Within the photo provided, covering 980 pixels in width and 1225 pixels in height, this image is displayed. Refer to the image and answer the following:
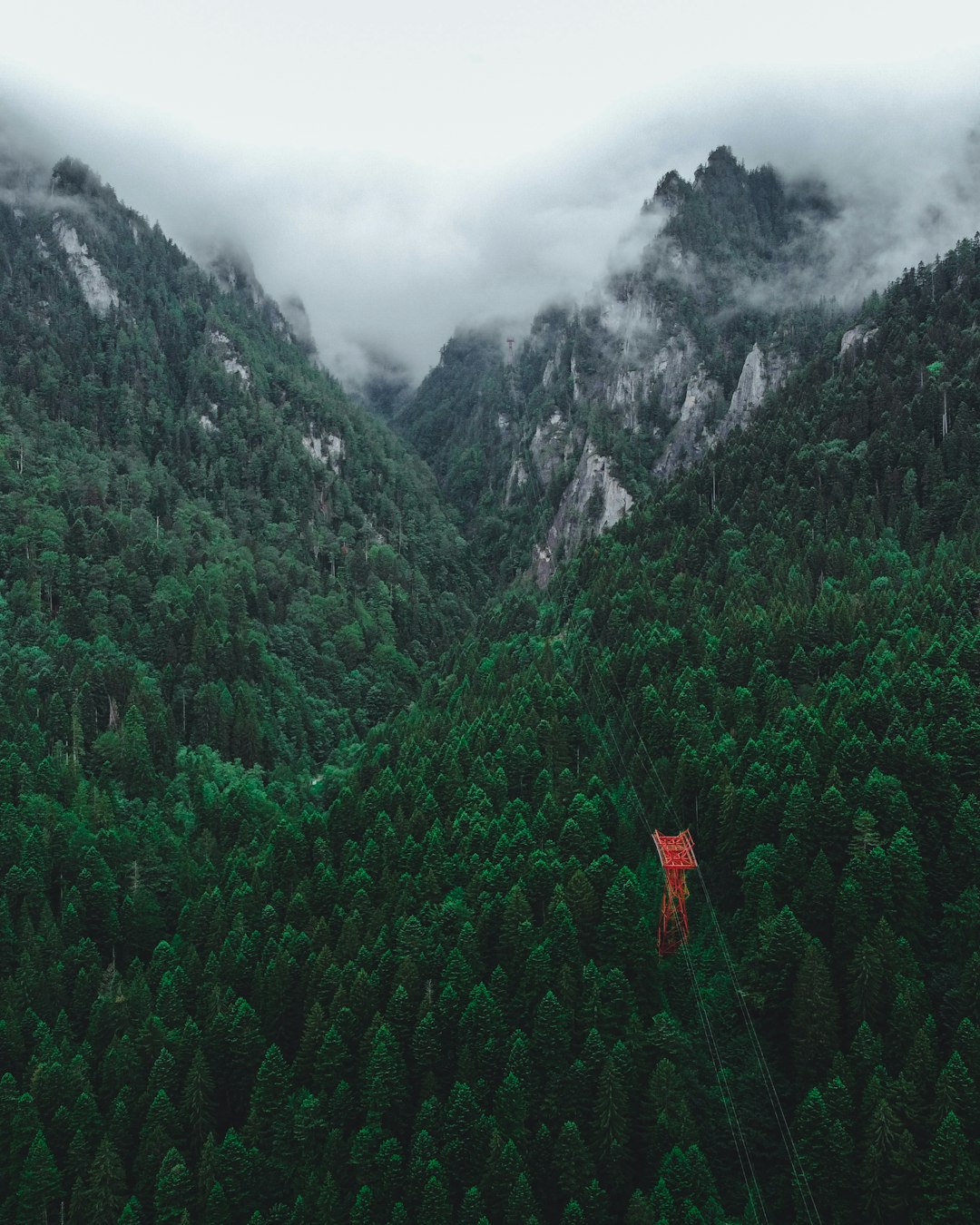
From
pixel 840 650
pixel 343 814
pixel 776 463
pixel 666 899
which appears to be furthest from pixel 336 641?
pixel 666 899

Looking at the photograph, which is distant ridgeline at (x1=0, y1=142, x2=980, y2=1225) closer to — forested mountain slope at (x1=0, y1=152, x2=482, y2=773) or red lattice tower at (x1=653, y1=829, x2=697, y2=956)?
forested mountain slope at (x1=0, y1=152, x2=482, y2=773)

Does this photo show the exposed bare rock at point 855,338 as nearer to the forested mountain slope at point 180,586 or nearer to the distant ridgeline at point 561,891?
the distant ridgeline at point 561,891

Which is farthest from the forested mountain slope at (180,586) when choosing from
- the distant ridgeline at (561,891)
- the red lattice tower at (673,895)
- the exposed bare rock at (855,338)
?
the exposed bare rock at (855,338)

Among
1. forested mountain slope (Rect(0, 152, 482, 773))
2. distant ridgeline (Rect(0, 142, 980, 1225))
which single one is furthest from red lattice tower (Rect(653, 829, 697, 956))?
forested mountain slope (Rect(0, 152, 482, 773))

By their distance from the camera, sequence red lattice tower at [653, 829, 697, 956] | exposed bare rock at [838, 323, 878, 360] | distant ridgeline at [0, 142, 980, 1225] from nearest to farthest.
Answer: distant ridgeline at [0, 142, 980, 1225], red lattice tower at [653, 829, 697, 956], exposed bare rock at [838, 323, 878, 360]

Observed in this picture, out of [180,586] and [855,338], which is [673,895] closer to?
[180,586]

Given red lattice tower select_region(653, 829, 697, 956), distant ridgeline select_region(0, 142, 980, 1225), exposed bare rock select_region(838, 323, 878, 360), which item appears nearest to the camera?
distant ridgeline select_region(0, 142, 980, 1225)

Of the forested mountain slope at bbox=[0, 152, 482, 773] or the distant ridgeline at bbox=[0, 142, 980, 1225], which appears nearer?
the distant ridgeline at bbox=[0, 142, 980, 1225]
